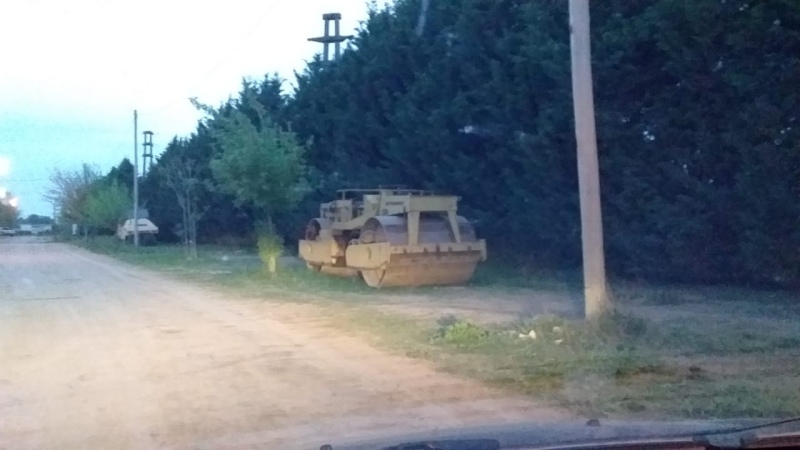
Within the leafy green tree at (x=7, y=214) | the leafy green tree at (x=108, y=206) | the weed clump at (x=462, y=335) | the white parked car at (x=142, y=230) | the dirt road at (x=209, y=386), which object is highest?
the leafy green tree at (x=7, y=214)

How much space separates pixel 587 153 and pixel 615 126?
904cm

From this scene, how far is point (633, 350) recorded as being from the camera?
13367 mm

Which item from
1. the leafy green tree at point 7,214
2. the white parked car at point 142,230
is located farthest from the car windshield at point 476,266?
the leafy green tree at point 7,214

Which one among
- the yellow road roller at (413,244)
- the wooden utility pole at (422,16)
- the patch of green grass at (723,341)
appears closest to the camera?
the patch of green grass at (723,341)

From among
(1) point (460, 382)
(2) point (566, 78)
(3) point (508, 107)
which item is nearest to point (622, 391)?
(1) point (460, 382)

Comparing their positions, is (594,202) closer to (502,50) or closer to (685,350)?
(685,350)

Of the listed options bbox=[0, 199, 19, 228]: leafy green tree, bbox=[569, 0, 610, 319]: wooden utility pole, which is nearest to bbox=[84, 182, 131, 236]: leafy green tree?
bbox=[0, 199, 19, 228]: leafy green tree

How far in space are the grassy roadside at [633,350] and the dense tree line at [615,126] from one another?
63.4 inches

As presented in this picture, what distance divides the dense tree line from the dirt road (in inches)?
343

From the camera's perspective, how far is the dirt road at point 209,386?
9312 mm

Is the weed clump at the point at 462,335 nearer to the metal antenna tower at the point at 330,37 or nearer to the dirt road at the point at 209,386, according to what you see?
the dirt road at the point at 209,386

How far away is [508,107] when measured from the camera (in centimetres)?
2730

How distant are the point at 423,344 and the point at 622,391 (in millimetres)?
4423

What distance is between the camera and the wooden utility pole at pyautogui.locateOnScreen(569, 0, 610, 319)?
14930 mm
